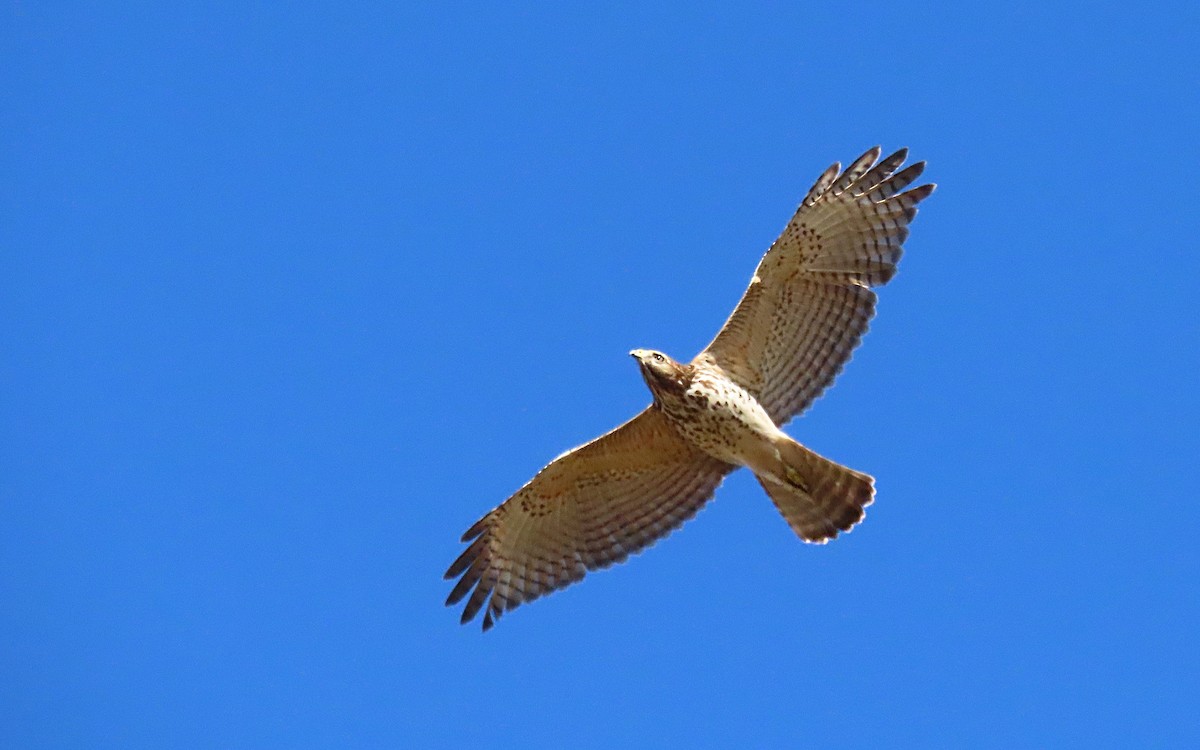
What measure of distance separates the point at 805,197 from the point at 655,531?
2990 millimetres

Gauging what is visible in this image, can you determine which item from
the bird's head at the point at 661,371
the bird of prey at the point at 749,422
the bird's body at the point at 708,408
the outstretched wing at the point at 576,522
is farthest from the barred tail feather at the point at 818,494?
the bird's head at the point at 661,371

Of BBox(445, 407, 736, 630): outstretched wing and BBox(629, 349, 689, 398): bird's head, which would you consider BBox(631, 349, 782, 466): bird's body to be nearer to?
BBox(629, 349, 689, 398): bird's head

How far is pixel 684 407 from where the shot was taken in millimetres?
12727

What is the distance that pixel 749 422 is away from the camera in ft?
41.9

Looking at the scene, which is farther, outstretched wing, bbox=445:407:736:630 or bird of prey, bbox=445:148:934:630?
outstretched wing, bbox=445:407:736:630

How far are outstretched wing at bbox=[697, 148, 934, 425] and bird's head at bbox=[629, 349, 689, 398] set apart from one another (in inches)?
17.1

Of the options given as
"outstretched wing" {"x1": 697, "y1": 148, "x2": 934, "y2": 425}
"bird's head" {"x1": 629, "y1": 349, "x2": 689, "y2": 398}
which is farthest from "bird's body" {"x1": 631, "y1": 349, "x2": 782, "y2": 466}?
"outstretched wing" {"x1": 697, "y1": 148, "x2": 934, "y2": 425}

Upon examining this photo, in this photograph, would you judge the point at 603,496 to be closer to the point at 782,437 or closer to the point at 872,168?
the point at 782,437

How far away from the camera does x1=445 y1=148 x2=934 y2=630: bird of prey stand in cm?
1278

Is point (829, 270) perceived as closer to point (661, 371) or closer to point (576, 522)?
point (661, 371)

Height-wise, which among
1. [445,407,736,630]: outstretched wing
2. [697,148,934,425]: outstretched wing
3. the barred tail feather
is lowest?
the barred tail feather

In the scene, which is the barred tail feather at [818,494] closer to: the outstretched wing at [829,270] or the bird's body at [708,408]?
the bird's body at [708,408]

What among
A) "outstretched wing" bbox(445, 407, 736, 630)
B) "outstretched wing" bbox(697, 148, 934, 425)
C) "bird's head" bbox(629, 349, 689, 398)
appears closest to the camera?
"bird's head" bbox(629, 349, 689, 398)

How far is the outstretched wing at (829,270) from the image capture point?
12898mm
